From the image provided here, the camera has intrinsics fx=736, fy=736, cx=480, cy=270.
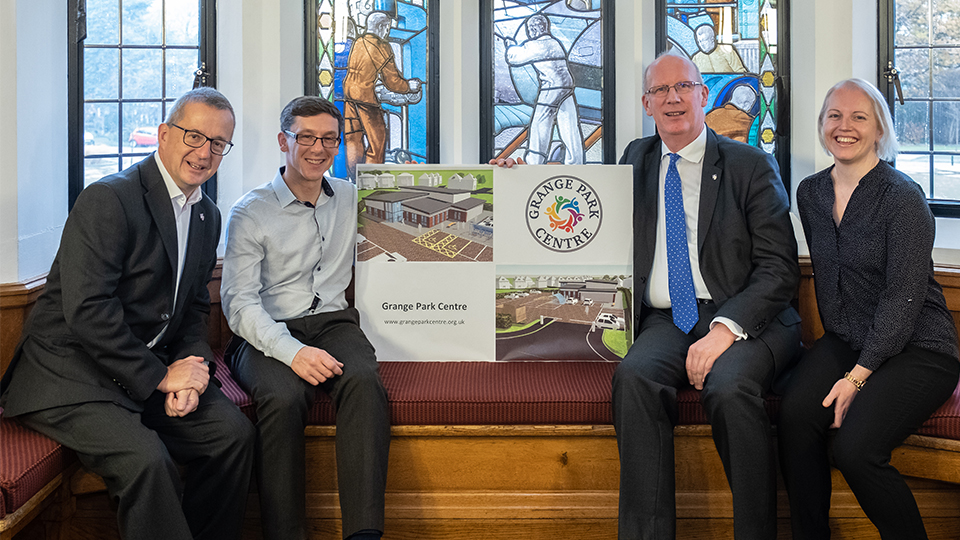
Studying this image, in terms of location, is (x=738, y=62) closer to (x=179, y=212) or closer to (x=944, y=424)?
(x=944, y=424)

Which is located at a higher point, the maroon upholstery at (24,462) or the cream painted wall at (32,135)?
the cream painted wall at (32,135)

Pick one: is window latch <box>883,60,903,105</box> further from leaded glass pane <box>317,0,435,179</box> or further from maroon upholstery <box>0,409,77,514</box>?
maroon upholstery <box>0,409,77,514</box>

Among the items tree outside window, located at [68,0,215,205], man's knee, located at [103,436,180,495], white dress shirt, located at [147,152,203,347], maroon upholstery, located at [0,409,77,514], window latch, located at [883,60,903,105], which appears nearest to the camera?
maroon upholstery, located at [0,409,77,514]

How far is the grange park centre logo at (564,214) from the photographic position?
276 cm

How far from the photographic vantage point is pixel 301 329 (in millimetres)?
2574

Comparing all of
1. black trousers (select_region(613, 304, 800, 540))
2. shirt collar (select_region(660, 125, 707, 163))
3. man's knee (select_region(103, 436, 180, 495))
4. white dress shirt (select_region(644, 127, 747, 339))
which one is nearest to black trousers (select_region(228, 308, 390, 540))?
man's knee (select_region(103, 436, 180, 495))

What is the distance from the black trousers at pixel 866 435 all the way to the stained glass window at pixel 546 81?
1686 mm

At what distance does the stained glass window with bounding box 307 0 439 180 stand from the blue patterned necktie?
1.34 metres

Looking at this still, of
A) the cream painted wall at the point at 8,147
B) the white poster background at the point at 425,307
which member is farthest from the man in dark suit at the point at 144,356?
the white poster background at the point at 425,307

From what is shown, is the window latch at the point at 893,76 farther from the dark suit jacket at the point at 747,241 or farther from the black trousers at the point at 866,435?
the black trousers at the point at 866,435

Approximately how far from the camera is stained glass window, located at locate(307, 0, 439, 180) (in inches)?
138

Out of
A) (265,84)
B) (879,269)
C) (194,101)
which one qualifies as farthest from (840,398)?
(265,84)

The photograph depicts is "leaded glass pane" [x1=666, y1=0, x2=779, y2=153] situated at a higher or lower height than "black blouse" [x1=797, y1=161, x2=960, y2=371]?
higher

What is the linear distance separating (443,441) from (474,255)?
0.72 m
